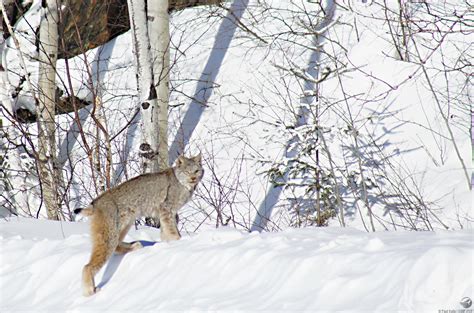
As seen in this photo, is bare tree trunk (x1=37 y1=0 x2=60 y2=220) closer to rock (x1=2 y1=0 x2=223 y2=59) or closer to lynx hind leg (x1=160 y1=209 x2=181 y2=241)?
rock (x1=2 y1=0 x2=223 y2=59)

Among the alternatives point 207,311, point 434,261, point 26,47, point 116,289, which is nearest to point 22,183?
point 26,47

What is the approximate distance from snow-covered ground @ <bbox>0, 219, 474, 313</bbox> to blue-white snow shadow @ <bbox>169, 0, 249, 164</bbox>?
5524 mm

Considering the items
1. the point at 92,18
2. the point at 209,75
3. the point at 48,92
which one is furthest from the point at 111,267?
the point at 92,18

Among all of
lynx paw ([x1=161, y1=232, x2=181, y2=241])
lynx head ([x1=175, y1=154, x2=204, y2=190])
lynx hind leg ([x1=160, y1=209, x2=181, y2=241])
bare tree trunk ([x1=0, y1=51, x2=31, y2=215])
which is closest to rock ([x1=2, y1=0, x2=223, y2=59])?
bare tree trunk ([x1=0, y1=51, x2=31, y2=215])

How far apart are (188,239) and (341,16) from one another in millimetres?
7469

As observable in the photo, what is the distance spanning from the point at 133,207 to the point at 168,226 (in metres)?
0.42

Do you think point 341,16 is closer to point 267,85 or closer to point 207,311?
point 267,85

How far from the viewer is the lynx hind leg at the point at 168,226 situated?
6043 mm

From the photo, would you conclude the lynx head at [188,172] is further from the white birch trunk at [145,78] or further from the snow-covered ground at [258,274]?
the white birch trunk at [145,78]

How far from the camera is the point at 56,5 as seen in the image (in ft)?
36.1

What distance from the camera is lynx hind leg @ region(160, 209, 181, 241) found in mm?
6043

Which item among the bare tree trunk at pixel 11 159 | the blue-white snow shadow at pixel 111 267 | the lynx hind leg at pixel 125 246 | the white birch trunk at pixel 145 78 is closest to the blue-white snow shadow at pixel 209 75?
the white birch trunk at pixel 145 78

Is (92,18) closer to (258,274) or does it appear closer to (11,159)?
(11,159)

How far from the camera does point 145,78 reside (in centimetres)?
883
